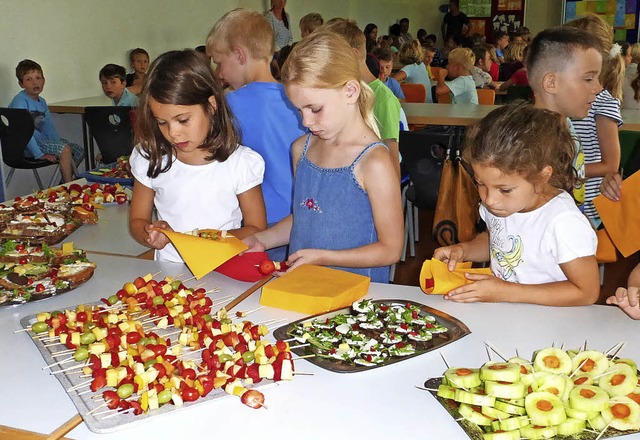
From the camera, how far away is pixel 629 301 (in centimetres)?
158

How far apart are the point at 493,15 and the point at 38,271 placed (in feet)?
42.9

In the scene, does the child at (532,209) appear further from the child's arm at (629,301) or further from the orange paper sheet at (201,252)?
the orange paper sheet at (201,252)

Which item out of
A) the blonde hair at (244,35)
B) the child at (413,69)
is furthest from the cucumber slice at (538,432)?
the child at (413,69)

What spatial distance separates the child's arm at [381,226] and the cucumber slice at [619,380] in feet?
2.56

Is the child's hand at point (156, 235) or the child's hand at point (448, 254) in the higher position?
the child's hand at point (156, 235)

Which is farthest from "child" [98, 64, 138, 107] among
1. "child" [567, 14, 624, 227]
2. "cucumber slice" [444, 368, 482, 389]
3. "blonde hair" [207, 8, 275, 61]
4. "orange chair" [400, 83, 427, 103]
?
"cucumber slice" [444, 368, 482, 389]

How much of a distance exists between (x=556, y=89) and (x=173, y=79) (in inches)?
A: 53.1

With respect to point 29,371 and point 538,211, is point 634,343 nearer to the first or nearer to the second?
point 538,211

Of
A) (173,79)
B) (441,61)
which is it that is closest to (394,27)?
(441,61)

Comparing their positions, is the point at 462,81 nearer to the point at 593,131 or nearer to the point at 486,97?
the point at 486,97

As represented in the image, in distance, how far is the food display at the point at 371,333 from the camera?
1.41 meters

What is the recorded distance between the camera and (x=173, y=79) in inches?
82.2

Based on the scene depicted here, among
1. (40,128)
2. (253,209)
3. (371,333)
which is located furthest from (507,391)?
(40,128)

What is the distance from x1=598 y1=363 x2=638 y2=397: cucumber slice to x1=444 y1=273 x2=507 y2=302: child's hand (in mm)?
452
